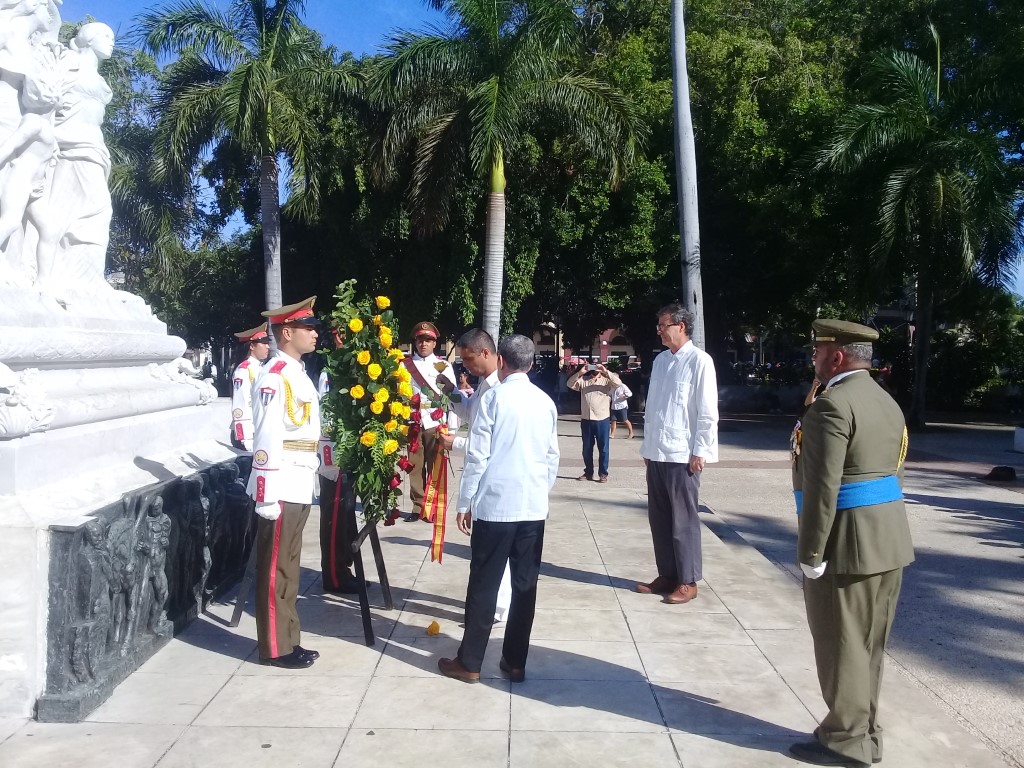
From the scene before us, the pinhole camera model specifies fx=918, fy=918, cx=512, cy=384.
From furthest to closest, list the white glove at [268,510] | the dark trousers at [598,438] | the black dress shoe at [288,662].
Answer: the dark trousers at [598,438]
the black dress shoe at [288,662]
the white glove at [268,510]

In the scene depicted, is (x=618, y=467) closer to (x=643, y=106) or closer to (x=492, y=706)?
(x=492, y=706)

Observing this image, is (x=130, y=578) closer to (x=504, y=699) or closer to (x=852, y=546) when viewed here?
(x=504, y=699)

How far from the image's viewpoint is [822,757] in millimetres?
3842

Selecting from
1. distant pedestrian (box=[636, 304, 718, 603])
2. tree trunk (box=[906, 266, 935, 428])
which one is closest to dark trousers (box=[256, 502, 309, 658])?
distant pedestrian (box=[636, 304, 718, 603])

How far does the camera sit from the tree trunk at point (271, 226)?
19.3m

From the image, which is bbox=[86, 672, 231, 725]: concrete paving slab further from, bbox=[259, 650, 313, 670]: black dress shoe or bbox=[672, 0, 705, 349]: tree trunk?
bbox=[672, 0, 705, 349]: tree trunk

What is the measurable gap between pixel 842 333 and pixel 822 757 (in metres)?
1.79

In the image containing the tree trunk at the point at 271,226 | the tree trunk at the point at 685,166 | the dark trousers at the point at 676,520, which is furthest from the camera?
the tree trunk at the point at 271,226

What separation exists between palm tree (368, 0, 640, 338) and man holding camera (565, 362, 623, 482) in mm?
4709

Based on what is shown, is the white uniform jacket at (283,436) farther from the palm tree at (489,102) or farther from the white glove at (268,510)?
the palm tree at (489,102)

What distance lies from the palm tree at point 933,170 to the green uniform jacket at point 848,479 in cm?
1666

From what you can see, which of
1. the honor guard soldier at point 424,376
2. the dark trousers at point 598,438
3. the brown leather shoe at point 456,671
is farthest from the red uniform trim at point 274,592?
the dark trousers at point 598,438

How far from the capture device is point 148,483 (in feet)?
16.0

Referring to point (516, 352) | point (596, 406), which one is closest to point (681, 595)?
point (516, 352)
